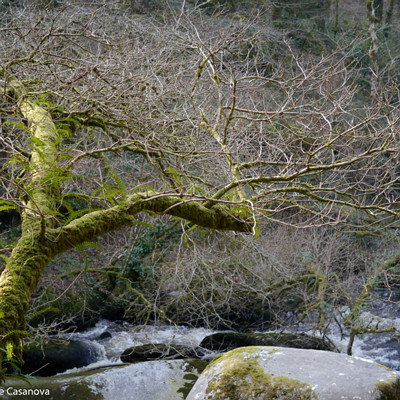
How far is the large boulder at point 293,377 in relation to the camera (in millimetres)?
3795

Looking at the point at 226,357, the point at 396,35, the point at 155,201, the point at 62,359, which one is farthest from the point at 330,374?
the point at 396,35

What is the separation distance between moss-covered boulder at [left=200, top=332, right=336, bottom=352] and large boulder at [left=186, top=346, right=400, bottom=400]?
3549mm

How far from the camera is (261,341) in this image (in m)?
8.02

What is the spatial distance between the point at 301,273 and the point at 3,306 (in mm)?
7396

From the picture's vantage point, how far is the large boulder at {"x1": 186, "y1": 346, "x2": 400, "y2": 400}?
3.79 metres

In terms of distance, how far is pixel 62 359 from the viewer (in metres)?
7.07

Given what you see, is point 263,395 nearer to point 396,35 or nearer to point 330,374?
point 330,374

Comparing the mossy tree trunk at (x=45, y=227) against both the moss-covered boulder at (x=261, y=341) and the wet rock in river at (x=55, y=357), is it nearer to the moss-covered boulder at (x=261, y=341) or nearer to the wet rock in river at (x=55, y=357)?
the wet rock in river at (x=55, y=357)

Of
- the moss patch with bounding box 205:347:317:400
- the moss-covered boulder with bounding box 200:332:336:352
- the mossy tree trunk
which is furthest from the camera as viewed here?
the moss-covered boulder with bounding box 200:332:336:352

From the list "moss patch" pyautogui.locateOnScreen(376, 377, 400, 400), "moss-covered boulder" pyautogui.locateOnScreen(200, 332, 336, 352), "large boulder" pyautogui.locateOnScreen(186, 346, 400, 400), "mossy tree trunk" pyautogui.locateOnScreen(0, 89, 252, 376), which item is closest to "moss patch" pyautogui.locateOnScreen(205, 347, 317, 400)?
"large boulder" pyautogui.locateOnScreen(186, 346, 400, 400)

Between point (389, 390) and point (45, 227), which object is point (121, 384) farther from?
point (45, 227)

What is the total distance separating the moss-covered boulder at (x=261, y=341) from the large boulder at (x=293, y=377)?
355 cm

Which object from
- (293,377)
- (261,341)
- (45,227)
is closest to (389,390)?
(293,377)

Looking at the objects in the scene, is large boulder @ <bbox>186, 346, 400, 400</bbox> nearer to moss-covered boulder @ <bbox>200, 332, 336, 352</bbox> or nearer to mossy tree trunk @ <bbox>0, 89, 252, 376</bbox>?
mossy tree trunk @ <bbox>0, 89, 252, 376</bbox>
